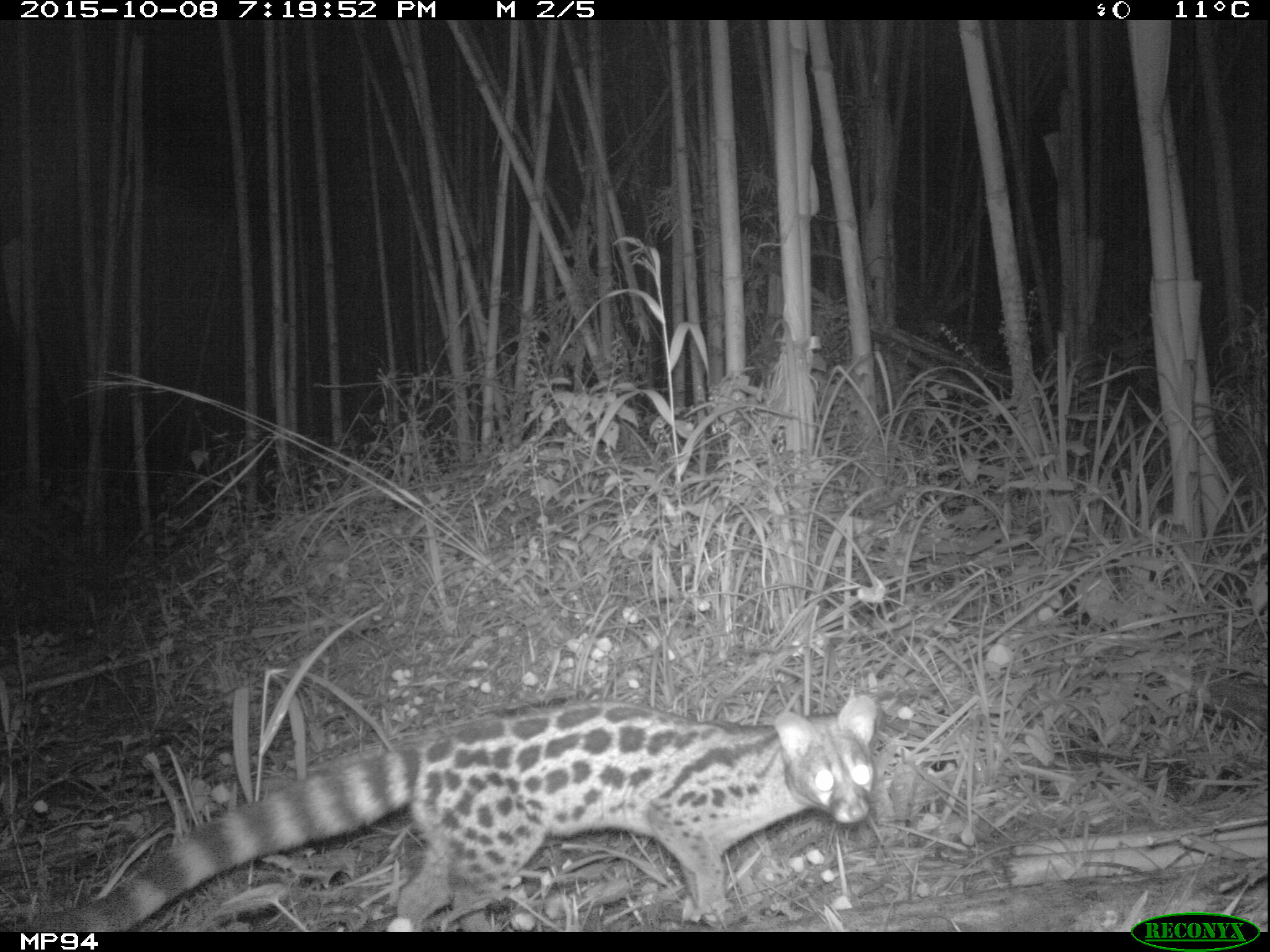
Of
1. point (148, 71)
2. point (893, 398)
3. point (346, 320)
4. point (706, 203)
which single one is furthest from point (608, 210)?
point (148, 71)

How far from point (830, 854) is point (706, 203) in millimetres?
2110

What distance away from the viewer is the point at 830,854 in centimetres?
230
